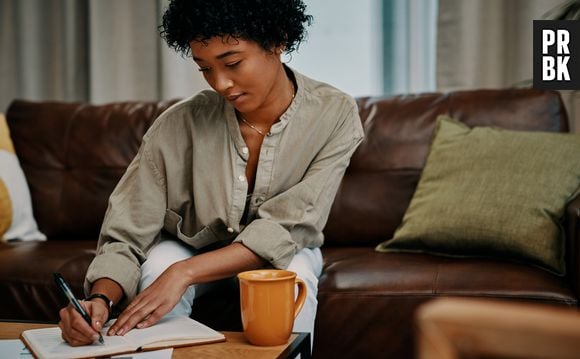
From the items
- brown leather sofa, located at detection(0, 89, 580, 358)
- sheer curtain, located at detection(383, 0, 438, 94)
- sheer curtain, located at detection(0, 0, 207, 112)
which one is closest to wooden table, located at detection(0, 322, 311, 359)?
brown leather sofa, located at detection(0, 89, 580, 358)

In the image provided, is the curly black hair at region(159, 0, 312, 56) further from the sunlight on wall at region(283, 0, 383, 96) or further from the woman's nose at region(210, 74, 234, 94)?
the sunlight on wall at region(283, 0, 383, 96)

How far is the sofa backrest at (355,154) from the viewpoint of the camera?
7.13ft

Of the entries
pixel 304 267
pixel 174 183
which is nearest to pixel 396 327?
pixel 304 267

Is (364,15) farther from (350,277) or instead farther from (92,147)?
(350,277)

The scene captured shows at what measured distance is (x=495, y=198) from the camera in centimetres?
189

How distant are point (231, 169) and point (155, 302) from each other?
17.1 inches

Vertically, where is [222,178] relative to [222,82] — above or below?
below

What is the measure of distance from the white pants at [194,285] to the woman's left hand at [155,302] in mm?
79

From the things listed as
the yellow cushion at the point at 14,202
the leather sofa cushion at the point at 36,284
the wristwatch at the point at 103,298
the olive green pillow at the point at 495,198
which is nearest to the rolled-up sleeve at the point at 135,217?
the wristwatch at the point at 103,298

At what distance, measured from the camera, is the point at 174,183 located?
162 centimetres

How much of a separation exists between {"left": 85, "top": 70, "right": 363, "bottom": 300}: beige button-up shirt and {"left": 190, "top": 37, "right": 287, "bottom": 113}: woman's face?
13 centimetres

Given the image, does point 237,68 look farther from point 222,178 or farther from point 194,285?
point 194,285

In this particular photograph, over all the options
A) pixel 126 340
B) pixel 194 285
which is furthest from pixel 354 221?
pixel 126 340

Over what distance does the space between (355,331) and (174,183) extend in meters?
0.53
